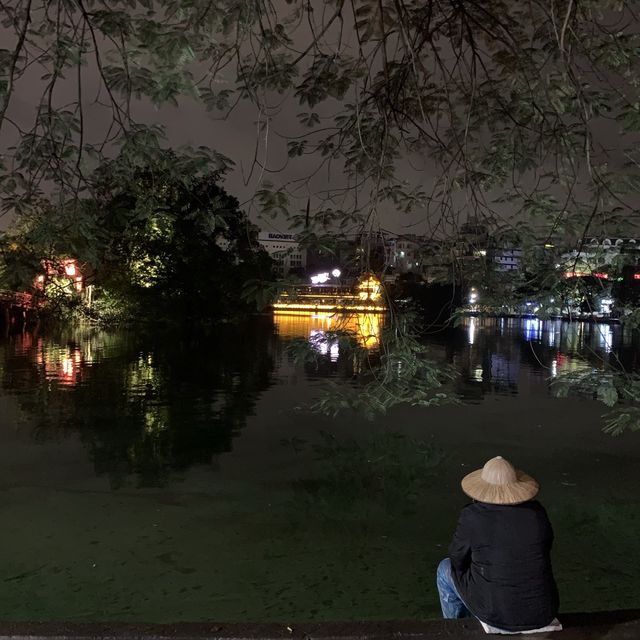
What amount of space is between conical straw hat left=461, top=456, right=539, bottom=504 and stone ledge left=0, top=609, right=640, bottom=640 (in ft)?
1.98

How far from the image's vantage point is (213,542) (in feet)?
19.7

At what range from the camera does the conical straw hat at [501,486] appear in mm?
2943

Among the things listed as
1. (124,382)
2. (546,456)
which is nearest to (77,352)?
(124,382)

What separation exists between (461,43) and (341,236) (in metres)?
1.51

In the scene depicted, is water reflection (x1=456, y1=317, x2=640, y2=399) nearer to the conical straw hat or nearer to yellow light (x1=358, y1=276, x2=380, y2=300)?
yellow light (x1=358, y1=276, x2=380, y2=300)

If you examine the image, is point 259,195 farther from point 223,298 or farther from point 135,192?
point 223,298

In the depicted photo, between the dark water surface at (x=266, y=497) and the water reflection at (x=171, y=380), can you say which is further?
the water reflection at (x=171, y=380)

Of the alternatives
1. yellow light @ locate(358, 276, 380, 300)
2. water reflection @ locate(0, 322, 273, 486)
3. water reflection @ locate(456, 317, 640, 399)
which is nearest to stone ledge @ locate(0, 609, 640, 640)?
yellow light @ locate(358, 276, 380, 300)

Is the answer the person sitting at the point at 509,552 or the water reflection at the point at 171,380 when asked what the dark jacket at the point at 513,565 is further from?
the water reflection at the point at 171,380

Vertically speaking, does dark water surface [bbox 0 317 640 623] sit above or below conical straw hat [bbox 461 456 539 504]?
below

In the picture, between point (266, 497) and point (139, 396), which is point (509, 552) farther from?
point (139, 396)

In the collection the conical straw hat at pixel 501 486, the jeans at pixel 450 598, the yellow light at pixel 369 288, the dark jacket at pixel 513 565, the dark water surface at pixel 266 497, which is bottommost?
the dark water surface at pixel 266 497

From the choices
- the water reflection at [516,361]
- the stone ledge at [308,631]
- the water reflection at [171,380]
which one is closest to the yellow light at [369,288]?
the water reflection at [171,380]

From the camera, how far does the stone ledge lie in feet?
9.78
